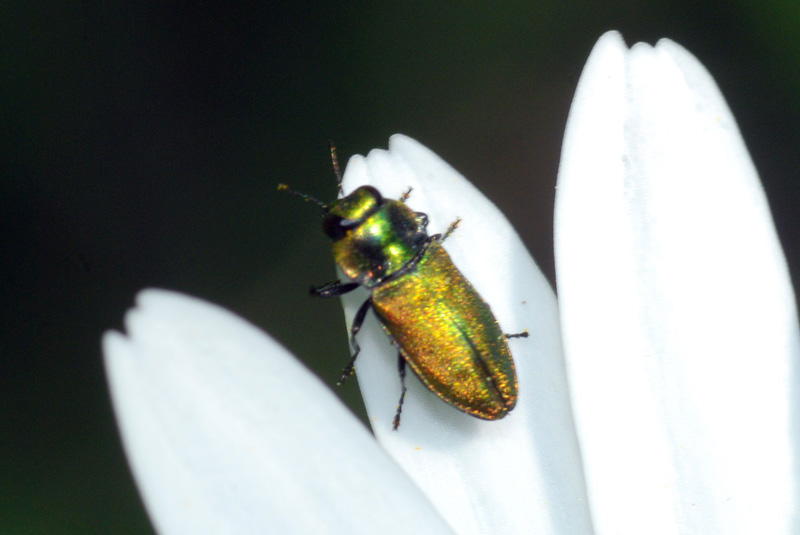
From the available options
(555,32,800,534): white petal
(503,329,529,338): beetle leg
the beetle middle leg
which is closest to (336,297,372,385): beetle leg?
the beetle middle leg

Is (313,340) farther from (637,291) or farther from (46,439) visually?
(637,291)

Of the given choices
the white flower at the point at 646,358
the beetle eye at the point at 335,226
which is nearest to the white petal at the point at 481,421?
the white flower at the point at 646,358

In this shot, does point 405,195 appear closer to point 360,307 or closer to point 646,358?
point 360,307

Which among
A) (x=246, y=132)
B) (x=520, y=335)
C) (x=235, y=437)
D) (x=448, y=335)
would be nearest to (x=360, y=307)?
(x=448, y=335)

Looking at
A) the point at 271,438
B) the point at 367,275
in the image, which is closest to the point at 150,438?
the point at 271,438

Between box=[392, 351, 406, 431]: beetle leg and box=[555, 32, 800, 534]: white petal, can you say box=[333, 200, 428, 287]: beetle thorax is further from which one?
box=[555, 32, 800, 534]: white petal

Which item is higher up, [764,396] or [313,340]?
[764,396]
